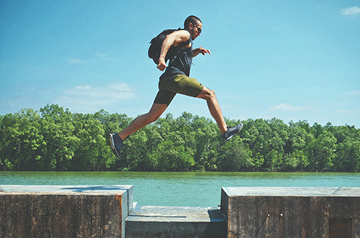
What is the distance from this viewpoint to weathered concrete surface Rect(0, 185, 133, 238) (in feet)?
11.6

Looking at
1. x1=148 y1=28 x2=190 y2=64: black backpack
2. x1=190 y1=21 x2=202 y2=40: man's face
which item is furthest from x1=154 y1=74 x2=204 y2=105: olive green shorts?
x1=190 y1=21 x2=202 y2=40: man's face

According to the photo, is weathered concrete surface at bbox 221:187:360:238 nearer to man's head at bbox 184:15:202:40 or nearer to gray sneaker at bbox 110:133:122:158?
gray sneaker at bbox 110:133:122:158

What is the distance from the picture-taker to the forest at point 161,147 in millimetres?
60812

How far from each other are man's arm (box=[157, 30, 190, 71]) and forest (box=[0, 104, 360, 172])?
60233mm

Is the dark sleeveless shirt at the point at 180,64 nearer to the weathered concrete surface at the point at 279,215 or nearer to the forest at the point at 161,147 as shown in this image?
the weathered concrete surface at the point at 279,215

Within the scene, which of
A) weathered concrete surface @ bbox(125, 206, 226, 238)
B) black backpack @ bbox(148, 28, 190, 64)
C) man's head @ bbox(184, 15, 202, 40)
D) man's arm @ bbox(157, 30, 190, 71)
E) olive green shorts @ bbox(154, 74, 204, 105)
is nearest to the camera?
weathered concrete surface @ bbox(125, 206, 226, 238)

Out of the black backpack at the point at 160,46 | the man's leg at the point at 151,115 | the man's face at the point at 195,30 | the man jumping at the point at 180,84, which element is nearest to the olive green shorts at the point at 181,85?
the man jumping at the point at 180,84

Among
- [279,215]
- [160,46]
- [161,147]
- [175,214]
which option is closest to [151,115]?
[160,46]

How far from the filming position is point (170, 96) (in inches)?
169

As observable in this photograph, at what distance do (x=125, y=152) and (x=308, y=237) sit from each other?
6274cm

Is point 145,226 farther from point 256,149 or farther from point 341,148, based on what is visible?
point 341,148

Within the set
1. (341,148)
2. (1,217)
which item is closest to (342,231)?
(1,217)

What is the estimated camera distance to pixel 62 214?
11.7 feet

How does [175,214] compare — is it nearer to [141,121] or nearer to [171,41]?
[141,121]
